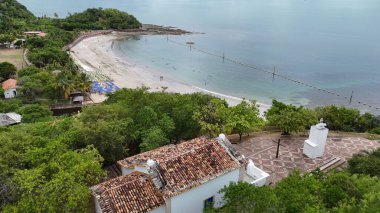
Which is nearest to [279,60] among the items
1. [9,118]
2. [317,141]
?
[317,141]

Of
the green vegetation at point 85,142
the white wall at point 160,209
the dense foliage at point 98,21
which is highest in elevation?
the dense foliage at point 98,21

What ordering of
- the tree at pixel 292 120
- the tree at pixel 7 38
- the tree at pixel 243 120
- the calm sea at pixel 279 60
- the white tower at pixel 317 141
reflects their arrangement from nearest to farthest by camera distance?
the white tower at pixel 317 141 → the tree at pixel 243 120 → the tree at pixel 292 120 → the calm sea at pixel 279 60 → the tree at pixel 7 38

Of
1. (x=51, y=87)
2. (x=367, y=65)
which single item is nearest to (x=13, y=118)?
(x=51, y=87)

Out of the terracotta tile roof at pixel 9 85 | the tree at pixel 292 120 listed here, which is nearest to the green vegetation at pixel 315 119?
the tree at pixel 292 120

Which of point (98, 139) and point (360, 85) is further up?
point (98, 139)

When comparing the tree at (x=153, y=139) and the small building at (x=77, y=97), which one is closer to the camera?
the tree at (x=153, y=139)

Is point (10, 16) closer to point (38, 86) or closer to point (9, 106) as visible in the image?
point (38, 86)

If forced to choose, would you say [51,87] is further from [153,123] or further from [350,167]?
[350,167]

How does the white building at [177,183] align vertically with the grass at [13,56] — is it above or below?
above

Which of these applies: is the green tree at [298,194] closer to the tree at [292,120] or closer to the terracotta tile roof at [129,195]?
the terracotta tile roof at [129,195]
